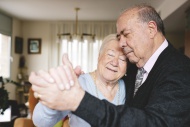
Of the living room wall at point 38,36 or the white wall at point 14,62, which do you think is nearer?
the white wall at point 14,62

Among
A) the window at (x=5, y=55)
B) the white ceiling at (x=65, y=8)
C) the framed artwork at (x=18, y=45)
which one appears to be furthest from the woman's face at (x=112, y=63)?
the framed artwork at (x=18, y=45)

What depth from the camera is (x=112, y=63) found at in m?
1.44

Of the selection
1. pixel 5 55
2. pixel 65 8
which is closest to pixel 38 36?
pixel 5 55

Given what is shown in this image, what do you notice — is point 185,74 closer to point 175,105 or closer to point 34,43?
point 175,105

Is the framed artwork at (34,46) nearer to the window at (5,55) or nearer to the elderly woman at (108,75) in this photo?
the window at (5,55)

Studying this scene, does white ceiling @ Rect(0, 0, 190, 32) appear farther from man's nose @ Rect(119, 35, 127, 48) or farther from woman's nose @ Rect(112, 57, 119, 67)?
man's nose @ Rect(119, 35, 127, 48)

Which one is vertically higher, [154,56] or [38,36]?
[38,36]

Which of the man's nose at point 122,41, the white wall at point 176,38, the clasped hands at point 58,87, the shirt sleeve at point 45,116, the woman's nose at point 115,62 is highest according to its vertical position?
the white wall at point 176,38

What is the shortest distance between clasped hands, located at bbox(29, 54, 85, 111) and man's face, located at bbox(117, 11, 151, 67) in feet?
1.82

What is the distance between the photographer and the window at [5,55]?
8148 mm

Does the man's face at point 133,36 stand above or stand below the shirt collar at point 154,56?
above

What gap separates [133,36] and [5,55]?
25.8 feet

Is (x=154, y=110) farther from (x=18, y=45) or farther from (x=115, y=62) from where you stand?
(x=18, y=45)

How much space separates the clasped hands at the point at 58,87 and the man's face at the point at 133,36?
0.56m
